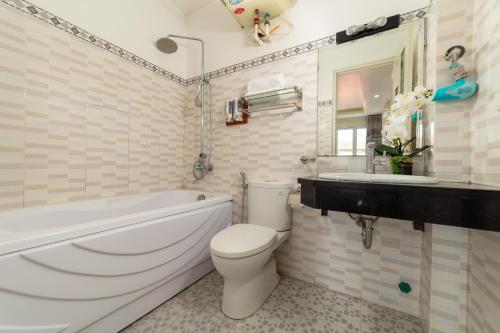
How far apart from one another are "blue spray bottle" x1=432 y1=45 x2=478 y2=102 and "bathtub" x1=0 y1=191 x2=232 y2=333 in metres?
1.46

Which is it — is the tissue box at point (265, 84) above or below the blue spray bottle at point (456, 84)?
above

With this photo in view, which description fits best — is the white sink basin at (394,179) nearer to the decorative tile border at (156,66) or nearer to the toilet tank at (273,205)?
the toilet tank at (273,205)

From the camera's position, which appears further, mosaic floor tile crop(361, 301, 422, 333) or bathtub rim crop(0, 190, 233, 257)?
mosaic floor tile crop(361, 301, 422, 333)

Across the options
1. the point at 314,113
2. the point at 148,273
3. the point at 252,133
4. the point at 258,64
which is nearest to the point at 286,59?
the point at 258,64

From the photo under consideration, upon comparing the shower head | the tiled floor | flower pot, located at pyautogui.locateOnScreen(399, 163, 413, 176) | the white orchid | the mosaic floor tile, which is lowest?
the mosaic floor tile

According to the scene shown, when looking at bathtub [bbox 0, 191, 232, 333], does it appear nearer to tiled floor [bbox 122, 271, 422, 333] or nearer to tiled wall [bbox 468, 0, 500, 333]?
tiled floor [bbox 122, 271, 422, 333]

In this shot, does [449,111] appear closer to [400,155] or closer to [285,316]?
[400,155]

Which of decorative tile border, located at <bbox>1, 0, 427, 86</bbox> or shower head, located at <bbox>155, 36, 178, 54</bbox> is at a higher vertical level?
shower head, located at <bbox>155, 36, 178, 54</bbox>

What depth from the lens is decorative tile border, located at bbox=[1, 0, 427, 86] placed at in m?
1.17

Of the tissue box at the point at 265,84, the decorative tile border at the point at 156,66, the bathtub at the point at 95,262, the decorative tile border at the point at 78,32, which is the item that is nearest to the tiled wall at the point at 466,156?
the decorative tile border at the point at 156,66

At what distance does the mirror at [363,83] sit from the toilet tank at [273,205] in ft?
1.28

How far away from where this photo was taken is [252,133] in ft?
5.62

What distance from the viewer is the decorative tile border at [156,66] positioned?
117 cm

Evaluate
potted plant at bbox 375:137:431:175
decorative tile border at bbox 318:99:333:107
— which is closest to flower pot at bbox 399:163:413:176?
potted plant at bbox 375:137:431:175
